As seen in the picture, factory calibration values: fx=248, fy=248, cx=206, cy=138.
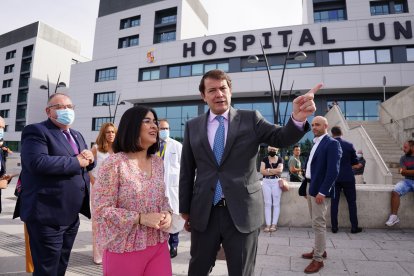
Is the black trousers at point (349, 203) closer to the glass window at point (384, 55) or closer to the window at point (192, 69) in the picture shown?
the window at point (192, 69)

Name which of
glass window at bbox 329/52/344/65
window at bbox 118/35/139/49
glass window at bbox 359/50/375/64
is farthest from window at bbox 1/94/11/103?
glass window at bbox 359/50/375/64

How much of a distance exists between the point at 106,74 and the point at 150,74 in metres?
8.33

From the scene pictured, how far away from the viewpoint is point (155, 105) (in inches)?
1255

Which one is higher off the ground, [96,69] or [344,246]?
[96,69]

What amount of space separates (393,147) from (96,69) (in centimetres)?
3605

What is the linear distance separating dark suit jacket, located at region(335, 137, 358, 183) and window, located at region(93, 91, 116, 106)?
32774 mm

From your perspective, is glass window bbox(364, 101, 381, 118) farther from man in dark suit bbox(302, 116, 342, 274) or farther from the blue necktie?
the blue necktie

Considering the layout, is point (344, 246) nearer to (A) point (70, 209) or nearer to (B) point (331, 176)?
(B) point (331, 176)

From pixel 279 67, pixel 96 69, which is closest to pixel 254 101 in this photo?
pixel 279 67

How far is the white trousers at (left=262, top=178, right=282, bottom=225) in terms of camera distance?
5.83m

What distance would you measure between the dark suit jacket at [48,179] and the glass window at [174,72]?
28.0 metres

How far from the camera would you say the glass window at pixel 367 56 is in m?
23.7

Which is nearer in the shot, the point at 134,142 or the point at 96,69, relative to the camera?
the point at 134,142

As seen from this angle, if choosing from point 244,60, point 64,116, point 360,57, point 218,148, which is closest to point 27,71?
point 244,60
